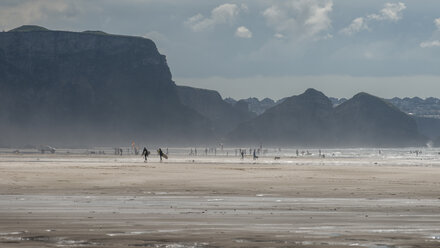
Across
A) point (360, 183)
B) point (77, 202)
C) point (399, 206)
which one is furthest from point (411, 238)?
point (360, 183)

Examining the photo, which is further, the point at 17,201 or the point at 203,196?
the point at 203,196

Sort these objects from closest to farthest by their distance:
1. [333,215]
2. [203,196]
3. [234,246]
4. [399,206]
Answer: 1. [234,246]
2. [333,215]
3. [399,206]
4. [203,196]

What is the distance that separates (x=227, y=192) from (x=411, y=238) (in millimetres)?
18596

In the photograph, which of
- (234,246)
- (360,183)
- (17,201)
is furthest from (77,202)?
(360,183)

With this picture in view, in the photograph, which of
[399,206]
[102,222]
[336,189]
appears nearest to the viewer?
[102,222]

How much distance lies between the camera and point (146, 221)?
22891 millimetres

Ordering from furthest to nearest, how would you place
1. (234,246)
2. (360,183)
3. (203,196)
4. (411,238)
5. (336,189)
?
(360,183) < (336,189) < (203,196) < (411,238) < (234,246)

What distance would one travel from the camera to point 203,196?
3419 centimetres

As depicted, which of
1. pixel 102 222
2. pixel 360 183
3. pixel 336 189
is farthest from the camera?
pixel 360 183

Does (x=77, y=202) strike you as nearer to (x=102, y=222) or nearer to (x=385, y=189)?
(x=102, y=222)

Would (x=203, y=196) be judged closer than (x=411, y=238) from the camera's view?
No

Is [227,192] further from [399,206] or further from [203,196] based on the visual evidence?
[399,206]

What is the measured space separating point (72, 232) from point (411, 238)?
8.26 meters

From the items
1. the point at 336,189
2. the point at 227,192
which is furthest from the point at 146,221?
the point at 336,189
